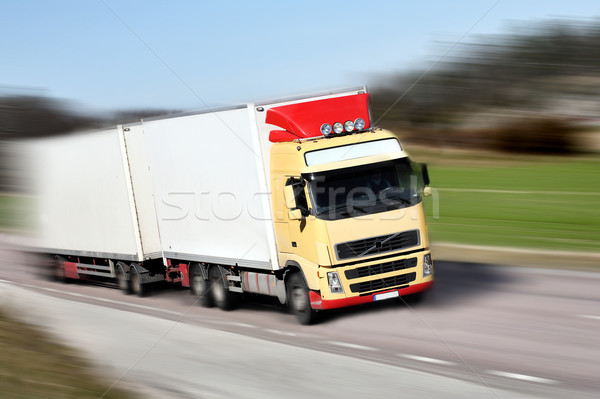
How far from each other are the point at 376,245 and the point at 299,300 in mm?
1716

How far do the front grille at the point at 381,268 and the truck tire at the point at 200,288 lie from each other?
447 cm

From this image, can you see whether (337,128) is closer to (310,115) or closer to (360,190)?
(310,115)

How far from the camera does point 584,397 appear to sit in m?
7.87

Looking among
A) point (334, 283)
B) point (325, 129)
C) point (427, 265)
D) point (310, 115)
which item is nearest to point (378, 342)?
point (334, 283)

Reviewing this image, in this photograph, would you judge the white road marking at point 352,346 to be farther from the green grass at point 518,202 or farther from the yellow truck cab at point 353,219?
the green grass at point 518,202

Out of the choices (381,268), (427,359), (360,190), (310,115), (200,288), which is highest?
(310,115)

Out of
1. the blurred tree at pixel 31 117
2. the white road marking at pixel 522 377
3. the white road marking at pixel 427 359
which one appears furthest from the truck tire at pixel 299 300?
the blurred tree at pixel 31 117

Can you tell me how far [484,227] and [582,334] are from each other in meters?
15.2

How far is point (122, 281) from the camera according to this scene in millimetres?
18875

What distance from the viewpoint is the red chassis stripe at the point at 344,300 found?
1223cm

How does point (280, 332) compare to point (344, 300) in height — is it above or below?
below

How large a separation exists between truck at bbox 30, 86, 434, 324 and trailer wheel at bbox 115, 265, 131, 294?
2.87 feet

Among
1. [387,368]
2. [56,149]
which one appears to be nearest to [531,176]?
[56,149]

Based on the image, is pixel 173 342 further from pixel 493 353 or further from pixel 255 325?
pixel 493 353
